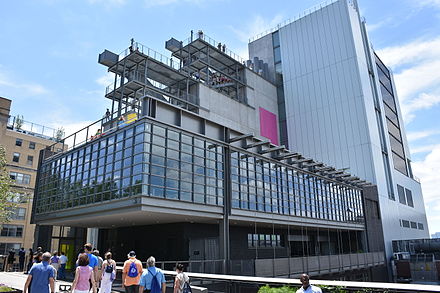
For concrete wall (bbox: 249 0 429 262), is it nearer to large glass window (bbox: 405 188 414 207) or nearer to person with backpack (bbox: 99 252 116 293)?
large glass window (bbox: 405 188 414 207)

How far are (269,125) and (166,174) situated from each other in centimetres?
3055

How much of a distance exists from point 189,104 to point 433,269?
31.5 m

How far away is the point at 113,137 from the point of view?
20.7 m

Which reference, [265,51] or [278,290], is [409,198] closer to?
[265,51]

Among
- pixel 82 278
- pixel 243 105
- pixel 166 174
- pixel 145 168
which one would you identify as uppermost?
pixel 243 105

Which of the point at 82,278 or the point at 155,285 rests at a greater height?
the point at 82,278

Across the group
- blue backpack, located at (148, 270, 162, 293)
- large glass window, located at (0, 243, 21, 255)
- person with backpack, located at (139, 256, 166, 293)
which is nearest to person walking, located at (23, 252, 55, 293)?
person with backpack, located at (139, 256, 166, 293)

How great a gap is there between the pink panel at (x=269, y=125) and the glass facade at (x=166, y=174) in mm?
15693

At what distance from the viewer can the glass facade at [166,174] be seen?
60.3 ft

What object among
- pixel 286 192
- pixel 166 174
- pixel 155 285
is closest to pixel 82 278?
pixel 155 285

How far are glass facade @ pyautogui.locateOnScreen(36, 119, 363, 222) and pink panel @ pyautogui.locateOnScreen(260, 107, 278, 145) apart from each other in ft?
51.5

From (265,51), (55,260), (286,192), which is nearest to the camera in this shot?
(55,260)

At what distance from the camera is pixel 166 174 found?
1864 cm

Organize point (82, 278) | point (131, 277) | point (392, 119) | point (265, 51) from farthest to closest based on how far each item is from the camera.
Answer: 1. point (392, 119)
2. point (265, 51)
3. point (131, 277)
4. point (82, 278)
